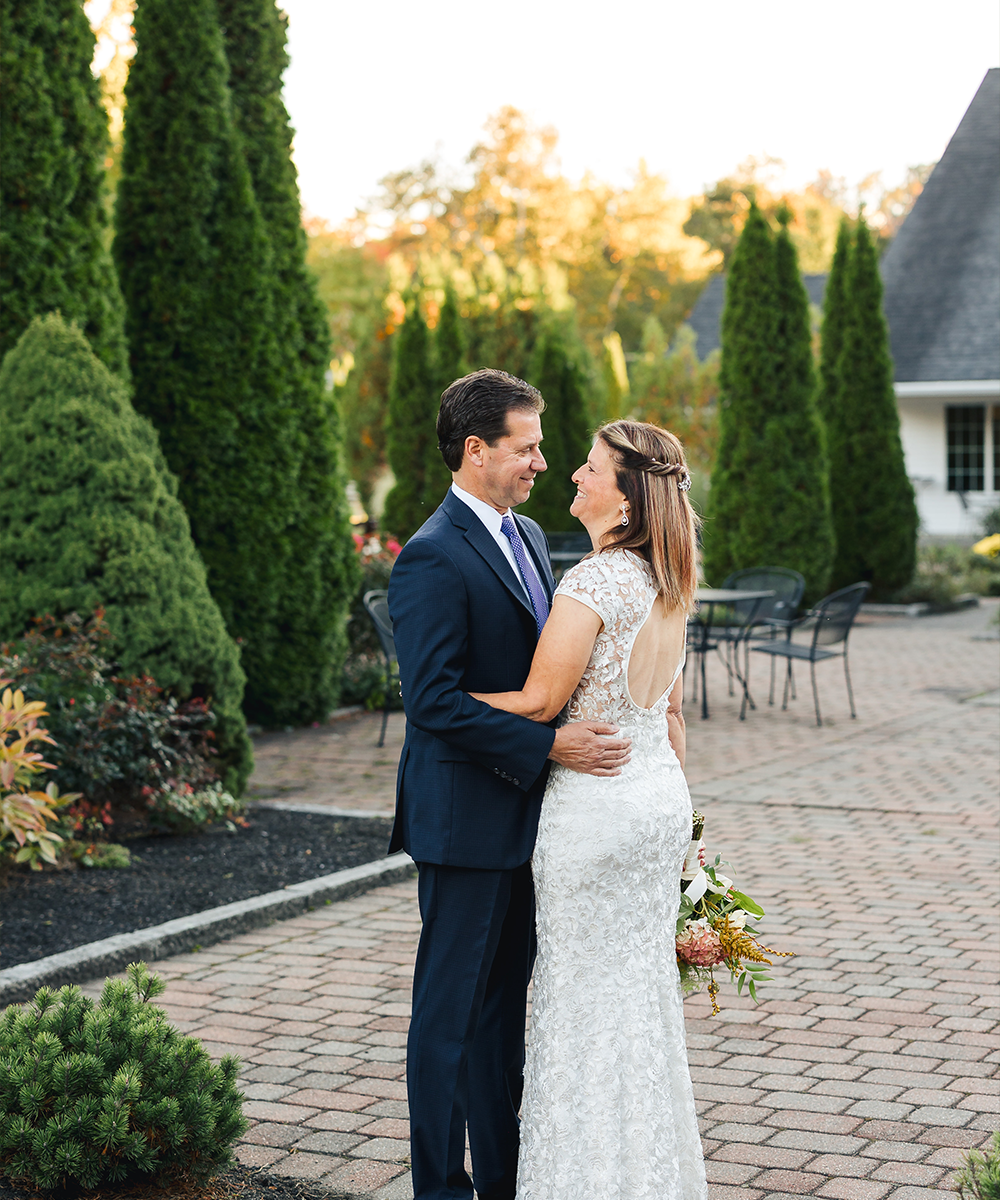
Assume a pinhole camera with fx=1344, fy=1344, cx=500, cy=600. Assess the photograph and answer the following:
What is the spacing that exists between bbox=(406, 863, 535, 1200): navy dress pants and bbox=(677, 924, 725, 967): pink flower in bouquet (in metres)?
0.44

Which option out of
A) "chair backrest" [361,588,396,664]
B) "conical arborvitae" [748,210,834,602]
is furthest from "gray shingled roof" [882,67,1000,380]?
"chair backrest" [361,588,396,664]

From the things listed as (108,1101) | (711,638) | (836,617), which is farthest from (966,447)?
(108,1101)

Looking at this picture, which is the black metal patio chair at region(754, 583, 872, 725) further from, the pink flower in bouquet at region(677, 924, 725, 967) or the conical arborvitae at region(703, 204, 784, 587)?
the pink flower in bouquet at region(677, 924, 725, 967)

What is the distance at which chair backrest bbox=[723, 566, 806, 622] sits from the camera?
40.7 ft

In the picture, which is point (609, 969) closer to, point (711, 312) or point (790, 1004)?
point (790, 1004)

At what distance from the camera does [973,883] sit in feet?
20.9

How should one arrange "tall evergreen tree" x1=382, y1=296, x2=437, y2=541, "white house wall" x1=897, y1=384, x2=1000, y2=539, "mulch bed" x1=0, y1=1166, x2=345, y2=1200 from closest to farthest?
"mulch bed" x1=0, y1=1166, x2=345, y2=1200, "tall evergreen tree" x1=382, y1=296, x2=437, y2=541, "white house wall" x1=897, y1=384, x2=1000, y2=539

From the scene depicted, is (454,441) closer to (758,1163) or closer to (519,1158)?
(519,1158)

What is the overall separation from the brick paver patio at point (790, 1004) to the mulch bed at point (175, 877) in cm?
35

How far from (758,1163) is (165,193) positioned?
343 inches

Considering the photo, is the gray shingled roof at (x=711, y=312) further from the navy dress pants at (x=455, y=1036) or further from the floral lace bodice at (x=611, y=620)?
the navy dress pants at (x=455, y=1036)

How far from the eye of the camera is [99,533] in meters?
7.12

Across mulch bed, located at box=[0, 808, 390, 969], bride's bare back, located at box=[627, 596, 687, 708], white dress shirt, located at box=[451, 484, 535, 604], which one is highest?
white dress shirt, located at box=[451, 484, 535, 604]

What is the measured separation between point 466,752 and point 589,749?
27 cm
